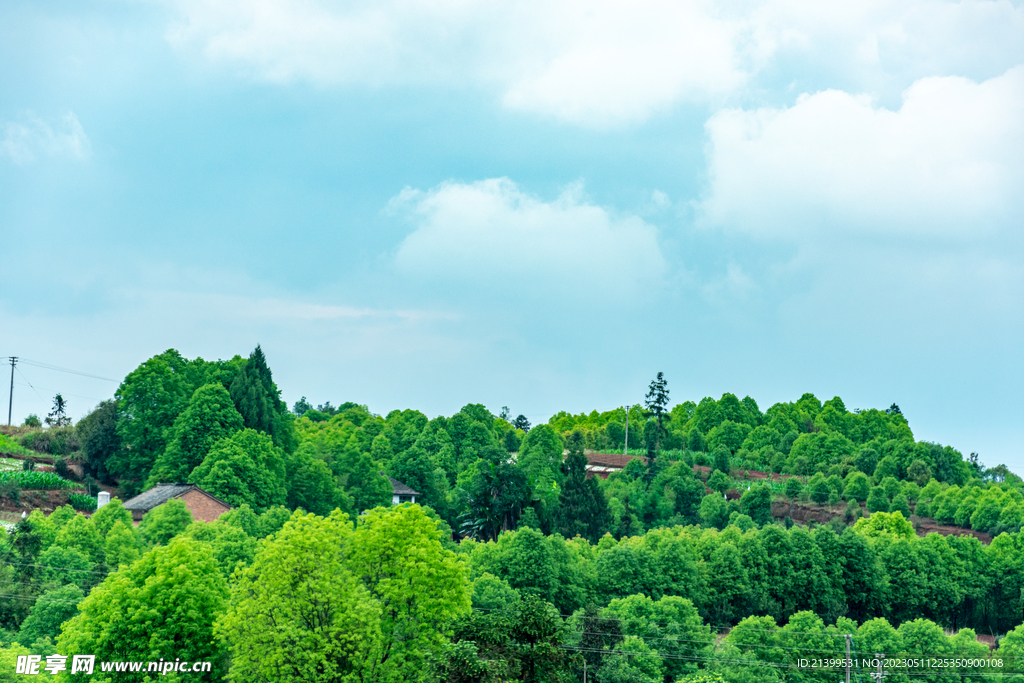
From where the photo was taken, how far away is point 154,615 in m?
35.8

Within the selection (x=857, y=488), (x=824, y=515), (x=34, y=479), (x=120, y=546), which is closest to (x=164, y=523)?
(x=120, y=546)

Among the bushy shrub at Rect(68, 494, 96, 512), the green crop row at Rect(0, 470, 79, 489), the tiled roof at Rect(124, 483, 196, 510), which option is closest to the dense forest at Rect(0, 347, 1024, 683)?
the green crop row at Rect(0, 470, 79, 489)

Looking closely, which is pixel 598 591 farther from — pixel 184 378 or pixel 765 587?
pixel 184 378

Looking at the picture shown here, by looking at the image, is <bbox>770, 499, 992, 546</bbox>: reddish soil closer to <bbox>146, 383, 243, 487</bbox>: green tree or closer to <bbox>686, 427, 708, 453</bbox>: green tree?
<bbox>686, 427, 708, 453</bbox>: green tree

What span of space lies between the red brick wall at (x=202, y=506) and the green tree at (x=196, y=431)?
11.9 m

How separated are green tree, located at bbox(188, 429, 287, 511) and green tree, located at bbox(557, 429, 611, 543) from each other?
2614 cm

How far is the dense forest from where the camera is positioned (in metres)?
34.5

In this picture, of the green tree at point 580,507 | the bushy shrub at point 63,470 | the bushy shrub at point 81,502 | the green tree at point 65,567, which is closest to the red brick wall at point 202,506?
the green tree at point 65,567

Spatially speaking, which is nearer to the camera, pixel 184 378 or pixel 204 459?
pixel 204 459

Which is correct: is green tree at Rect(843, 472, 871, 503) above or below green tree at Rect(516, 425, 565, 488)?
below

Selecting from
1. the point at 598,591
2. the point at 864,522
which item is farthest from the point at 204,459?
the point at 864,522

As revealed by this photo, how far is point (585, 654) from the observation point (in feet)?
153

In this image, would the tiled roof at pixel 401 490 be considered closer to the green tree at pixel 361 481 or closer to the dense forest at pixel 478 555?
the dense forest at pixel 478 555

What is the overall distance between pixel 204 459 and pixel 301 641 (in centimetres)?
4278
